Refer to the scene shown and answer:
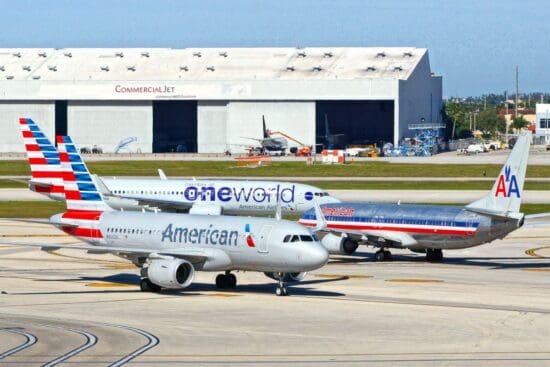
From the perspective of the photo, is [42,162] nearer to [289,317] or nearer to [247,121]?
[289,317]

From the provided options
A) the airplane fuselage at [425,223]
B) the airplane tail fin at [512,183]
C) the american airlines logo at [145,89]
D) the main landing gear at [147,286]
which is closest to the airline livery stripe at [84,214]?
the main landing gear at [147,286]

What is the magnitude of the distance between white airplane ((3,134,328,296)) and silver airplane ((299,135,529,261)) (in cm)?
807

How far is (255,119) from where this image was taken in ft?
638

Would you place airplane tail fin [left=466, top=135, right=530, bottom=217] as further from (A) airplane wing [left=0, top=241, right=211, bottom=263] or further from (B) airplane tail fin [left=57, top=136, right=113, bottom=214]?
(B) airplane tail fin [left=57, top=136, right=113, bottom=214]

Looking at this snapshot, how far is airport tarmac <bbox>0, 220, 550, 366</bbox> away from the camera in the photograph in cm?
3491

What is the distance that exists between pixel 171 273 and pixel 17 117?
153106 mm

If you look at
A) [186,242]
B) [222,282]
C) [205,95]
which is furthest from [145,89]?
[186,242]

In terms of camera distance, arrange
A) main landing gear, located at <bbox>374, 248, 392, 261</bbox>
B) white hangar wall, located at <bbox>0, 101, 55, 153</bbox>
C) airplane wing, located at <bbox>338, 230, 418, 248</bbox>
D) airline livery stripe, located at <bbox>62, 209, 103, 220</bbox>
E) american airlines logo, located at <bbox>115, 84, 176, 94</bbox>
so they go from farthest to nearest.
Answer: white hangar wall, located at <bbox>0, 101, 55, 153</bbox>, american airlines logo, located at <bbox>115, 84, 176, 94</bbox>, main landing gear, located at <bbox>374, 248, 392, 261</bbox>, airplane wing, located at <bbox>338, 230, 418, 248</bbox>, airline livery stripe, located at <bbox>62, 209, 103, 220</bbox>

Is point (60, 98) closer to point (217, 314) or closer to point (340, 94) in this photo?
point (340, 94)

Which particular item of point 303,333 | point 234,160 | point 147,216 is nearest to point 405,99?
point 234,160

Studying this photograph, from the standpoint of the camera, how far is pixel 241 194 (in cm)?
8694

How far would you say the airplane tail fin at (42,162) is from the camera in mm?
74688

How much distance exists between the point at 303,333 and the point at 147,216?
616 inches

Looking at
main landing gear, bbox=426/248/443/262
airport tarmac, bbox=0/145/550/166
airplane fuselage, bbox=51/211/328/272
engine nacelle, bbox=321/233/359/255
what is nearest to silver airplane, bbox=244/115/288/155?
airport tarmac, bbox=0/145/550/166
